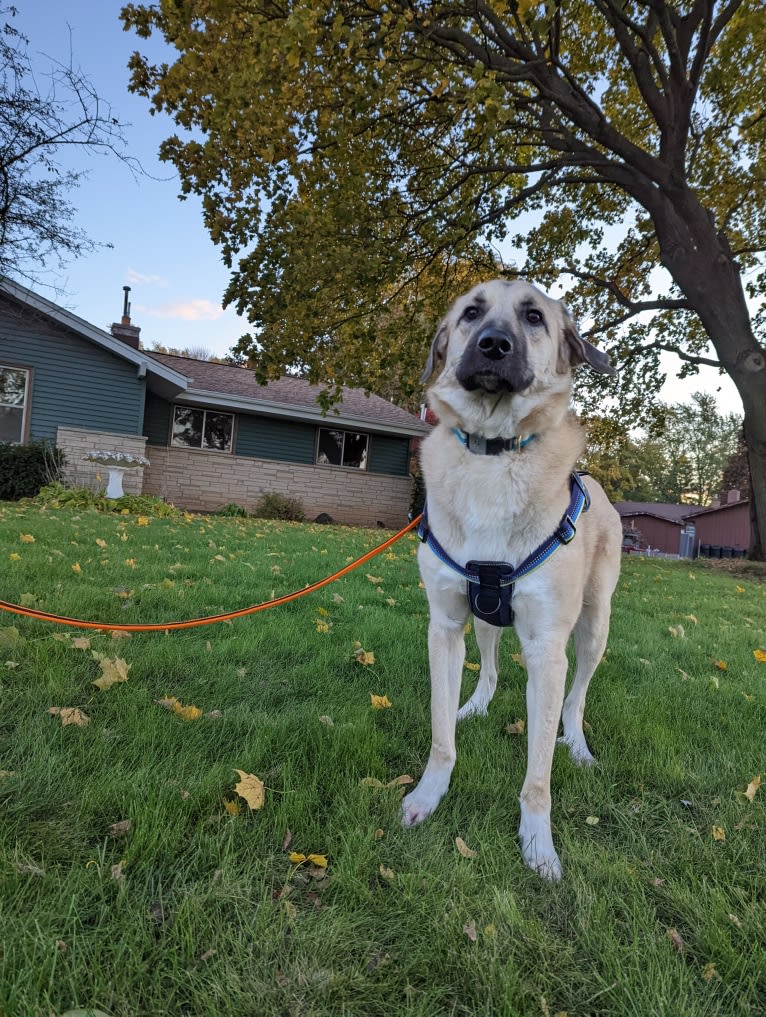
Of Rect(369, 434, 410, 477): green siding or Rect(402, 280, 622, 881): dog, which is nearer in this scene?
Rect(402, 280, 622, 881): dog

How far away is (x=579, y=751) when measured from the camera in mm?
2547

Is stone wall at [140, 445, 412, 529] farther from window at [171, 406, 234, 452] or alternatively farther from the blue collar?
the blue collar

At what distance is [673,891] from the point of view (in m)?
1.65

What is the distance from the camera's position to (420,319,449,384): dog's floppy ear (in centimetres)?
260

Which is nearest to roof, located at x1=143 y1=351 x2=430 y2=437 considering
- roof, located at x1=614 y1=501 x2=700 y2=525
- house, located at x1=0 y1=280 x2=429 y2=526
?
house, located at x1=0 y1=280 x2=429 y2=526

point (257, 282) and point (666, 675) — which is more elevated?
point (257, 282)

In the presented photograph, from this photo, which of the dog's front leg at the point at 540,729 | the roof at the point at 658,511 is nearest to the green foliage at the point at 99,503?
the dog's front leg at the point at 540,729

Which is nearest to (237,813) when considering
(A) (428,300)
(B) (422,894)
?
(B) (422,894)

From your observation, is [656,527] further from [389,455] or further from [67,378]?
[67,378]

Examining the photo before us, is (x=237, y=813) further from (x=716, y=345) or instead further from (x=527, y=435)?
(x=716, y=345)

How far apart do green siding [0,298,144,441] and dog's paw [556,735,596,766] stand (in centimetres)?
1515

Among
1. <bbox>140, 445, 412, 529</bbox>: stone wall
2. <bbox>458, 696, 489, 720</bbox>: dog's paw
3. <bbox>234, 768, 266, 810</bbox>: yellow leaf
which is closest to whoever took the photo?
<bbox>234, 768, 266, 810</bbox>: yellow leaf

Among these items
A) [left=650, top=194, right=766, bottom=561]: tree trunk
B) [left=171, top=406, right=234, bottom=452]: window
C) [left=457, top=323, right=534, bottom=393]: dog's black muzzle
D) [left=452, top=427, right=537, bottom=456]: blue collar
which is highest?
[left=650, top=194, right=766, bottom=561]: tree trunk

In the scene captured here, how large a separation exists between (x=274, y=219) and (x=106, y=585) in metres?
7.00
